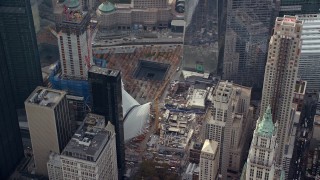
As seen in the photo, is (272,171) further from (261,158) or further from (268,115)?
(268,115)

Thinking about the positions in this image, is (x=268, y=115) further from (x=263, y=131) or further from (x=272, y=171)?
(x=272, y=171)

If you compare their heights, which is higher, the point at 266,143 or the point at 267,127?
the point at 267,127

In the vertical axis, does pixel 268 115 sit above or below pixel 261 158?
above

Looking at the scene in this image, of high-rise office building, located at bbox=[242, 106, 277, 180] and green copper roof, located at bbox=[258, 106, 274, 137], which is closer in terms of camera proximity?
green copper roof, located at bbox=[258, 106, 274, 137]

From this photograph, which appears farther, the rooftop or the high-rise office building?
the high-rise office building

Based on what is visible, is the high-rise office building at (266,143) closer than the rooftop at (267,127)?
No

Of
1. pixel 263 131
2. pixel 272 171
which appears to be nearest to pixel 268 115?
pixel 263 131

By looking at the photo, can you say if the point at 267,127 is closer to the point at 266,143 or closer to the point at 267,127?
the point at 267,127

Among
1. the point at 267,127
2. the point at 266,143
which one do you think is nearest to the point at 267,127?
the point at 267,127

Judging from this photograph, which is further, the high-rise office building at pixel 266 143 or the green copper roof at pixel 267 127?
the high-rise office building at pixel 266 143

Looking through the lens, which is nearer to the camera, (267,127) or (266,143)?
(267,127)
